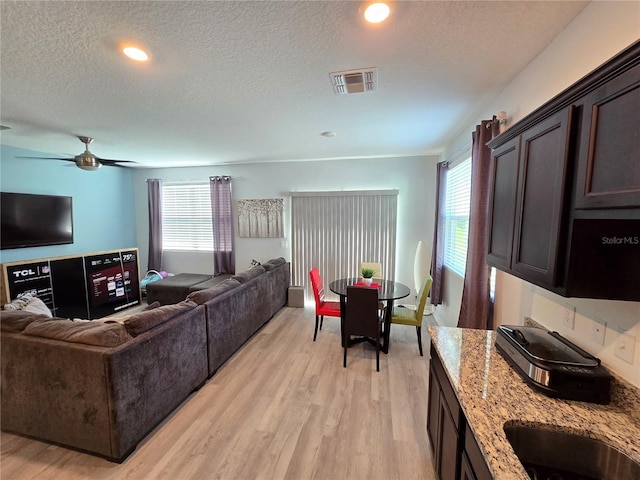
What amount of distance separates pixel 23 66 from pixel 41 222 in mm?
3110

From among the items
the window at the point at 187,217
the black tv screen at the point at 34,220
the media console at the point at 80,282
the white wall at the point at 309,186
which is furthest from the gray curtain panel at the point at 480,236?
the black tv screen at the point at 34,220

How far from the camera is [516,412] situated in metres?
1.00

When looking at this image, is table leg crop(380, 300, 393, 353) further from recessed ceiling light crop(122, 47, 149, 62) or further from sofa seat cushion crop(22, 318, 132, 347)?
recessed ceiling light crop(122, 47, 149, 62)

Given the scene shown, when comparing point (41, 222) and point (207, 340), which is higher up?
point (41, 222)

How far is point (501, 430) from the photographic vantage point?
2.98ft

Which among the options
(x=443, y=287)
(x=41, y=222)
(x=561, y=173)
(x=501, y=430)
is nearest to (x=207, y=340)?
(x=501, y=430)

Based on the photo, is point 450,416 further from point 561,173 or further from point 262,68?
point 262,68

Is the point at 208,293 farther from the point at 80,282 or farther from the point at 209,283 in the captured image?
the point at 80,282

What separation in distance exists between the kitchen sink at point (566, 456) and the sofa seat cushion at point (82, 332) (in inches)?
84.7

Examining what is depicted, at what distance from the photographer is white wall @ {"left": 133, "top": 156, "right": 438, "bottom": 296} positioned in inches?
170

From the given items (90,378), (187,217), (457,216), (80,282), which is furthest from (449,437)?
(187,217)

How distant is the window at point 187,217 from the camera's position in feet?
17.1

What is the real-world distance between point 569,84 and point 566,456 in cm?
176

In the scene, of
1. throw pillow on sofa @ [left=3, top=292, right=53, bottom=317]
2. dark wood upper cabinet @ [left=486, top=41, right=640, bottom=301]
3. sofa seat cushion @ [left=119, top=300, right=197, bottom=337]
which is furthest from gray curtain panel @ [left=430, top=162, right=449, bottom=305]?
throw pillow on sofa @ [left=3, top=292, right=53, bottom=317]
